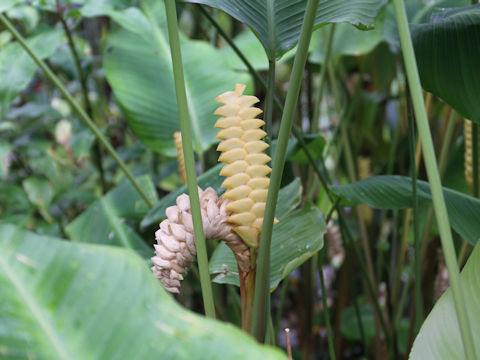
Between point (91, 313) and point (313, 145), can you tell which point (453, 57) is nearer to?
point (313, 145)

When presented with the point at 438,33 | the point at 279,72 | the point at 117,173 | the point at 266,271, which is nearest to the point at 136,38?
the point at 117,173

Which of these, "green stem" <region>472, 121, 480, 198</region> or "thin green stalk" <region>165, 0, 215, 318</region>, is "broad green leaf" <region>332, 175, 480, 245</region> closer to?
"green stem" <region>472, 121, 480, 198</region>

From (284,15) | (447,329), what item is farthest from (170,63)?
(447,329)

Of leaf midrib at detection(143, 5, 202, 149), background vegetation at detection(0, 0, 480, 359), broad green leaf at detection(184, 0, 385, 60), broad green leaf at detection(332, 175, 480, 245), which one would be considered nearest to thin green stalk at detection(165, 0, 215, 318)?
background vegetation at detection(0, 0, 480, 359)

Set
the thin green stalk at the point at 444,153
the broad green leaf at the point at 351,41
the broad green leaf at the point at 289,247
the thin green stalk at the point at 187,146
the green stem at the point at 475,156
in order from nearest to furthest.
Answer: the thin green stalk at the point at 187,146 → the broad green leaf at the point at 289,247 → the green stem at the point at 475,156 → the thin green stalk at the point at 444,153 → the broad green leaf at the point at 351,41

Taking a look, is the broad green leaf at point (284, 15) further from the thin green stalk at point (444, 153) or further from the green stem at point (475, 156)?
the thin green stalk at point (444, 153)

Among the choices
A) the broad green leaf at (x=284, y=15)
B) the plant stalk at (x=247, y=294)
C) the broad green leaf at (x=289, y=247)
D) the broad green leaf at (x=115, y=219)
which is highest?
the broad green leaf at (x=284, y=15)

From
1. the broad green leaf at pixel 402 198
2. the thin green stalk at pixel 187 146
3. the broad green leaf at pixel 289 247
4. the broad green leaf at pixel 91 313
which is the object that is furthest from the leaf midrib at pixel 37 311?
the broad green leaf at pixel 402 198

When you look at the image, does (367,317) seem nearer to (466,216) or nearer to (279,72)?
(466,216)
